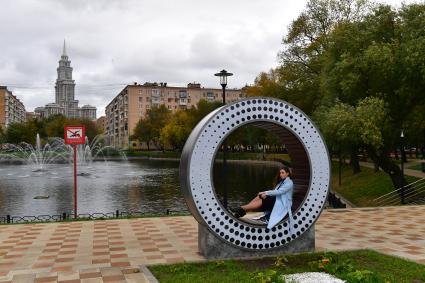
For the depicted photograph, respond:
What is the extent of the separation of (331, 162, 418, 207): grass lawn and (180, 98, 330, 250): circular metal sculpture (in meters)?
15.5

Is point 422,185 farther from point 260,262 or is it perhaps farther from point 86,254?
point 86,254

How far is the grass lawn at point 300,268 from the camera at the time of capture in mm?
7664

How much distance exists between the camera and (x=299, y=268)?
8.63 metres

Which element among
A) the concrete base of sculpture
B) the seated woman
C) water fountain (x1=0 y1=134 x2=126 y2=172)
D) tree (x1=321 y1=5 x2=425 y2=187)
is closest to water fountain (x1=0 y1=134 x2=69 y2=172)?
water fountain (x1=0 y1=134 x2=126 y2=172)

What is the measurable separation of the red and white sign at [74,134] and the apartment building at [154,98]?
9516 centimetres

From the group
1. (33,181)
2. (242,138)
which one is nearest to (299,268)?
(33,181)

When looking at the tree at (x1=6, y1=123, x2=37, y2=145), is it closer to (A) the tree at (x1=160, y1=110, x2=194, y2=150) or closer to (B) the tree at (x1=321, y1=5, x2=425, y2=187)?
(A) the tree at (x1=160, y1=110, x2=194, y2=150)

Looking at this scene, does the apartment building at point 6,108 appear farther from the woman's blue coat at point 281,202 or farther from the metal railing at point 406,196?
the woman's blue coat at point 281,202

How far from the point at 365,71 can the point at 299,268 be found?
55.5ft

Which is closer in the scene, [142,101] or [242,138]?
[242,138]

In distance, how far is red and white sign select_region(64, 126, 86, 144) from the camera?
17.5 m

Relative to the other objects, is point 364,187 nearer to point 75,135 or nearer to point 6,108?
point 75,135

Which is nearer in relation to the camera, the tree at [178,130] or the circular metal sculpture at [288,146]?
the circular metal sculpture at [288,146]

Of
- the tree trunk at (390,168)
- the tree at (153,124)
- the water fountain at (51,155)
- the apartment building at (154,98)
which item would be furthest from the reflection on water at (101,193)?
the apartment building at (154,98)
